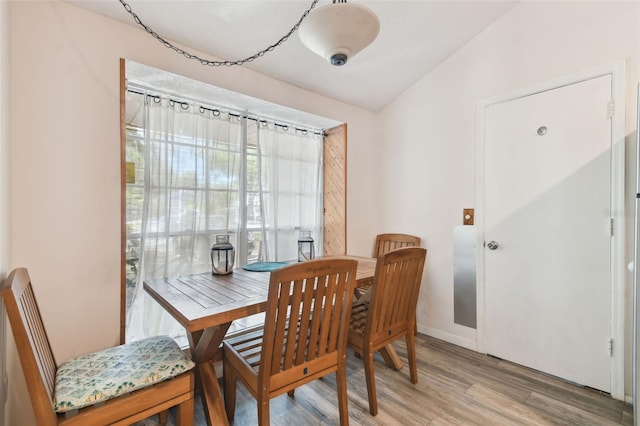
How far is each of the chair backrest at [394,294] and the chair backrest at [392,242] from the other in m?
0.92

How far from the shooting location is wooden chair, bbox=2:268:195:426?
0.93m

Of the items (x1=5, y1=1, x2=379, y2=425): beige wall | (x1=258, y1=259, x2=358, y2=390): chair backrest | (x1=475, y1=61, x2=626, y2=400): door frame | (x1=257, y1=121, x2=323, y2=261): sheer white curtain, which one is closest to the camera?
(x1=258, y1=259, x2=358, y2=390): chair backrest

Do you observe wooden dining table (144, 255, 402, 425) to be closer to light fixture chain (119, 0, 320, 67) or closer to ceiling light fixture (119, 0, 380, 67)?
ceiling light fixture (119, 0, 380, 67)

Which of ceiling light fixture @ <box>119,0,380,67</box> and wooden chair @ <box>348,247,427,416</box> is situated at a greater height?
ceiling light fixture @ <box>119,0,380,67</box>

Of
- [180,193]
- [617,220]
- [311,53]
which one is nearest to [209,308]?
[180,193]

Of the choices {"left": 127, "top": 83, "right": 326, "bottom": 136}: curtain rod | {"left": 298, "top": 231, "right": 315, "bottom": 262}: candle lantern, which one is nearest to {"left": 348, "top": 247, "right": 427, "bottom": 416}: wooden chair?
{"left": 298, "top": 231, "right": 315, "bottom": 262}: candle lantern

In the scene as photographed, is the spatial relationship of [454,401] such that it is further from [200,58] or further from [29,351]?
[200,58]

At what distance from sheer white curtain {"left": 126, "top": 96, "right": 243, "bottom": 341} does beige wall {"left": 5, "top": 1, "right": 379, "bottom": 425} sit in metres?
0.29

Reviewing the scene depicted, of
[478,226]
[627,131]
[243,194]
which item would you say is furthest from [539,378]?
[243,194]

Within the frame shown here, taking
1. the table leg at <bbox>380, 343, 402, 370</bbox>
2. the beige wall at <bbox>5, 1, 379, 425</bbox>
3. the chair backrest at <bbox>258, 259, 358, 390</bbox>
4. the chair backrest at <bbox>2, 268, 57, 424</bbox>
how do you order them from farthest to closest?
the table leg at <bbox>380, 343, 402, 370</bbox>
the beige wall at <bbox>5, 1, 379, 425</bbox>
the chair backrest at <bbox>258, 259, 358, 390</bbox>
the chair backrest at <bbox>2, 268, 57, 424</bbox>

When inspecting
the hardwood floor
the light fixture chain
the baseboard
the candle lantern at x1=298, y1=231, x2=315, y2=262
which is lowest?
the hardwood floor

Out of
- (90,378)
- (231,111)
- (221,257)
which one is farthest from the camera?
(231,111)

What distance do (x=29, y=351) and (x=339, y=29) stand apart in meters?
1.64

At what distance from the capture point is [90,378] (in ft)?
3.81
